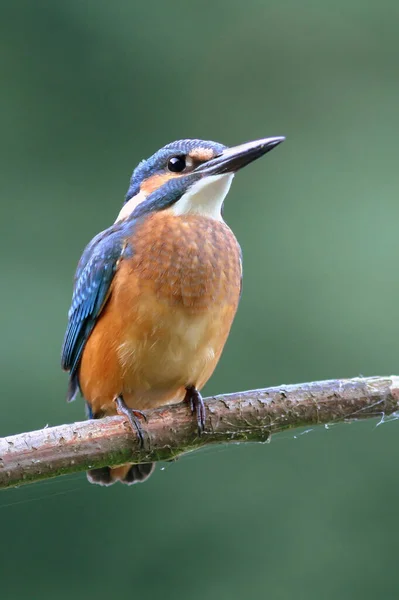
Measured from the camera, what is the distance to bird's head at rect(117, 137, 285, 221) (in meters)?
1.81

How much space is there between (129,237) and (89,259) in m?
0.15

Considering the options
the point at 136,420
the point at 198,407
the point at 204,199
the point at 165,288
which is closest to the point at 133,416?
the point at 136,420

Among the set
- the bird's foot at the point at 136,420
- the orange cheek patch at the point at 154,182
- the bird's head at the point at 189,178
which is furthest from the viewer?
the orange cheek patch at the point at 154,182

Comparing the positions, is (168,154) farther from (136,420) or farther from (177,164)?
(136,420)

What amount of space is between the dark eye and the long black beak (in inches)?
2.2

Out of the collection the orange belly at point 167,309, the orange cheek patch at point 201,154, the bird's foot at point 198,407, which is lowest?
the bird's foot at point 198,407

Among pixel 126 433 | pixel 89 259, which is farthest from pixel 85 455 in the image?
pixel 89 259

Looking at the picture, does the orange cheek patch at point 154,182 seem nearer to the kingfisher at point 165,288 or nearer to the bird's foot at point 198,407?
the kingfisher at point 165,288

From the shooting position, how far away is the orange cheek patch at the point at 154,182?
192 cm

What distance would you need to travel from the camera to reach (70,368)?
6.94 ft

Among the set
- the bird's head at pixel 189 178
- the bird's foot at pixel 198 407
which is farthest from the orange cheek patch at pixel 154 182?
the bird's foot at pixel 198 407

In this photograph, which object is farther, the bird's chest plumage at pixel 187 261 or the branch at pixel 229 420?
the bird's chest plumage at pixel 187 261

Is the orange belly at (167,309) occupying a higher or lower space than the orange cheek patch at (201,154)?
lower

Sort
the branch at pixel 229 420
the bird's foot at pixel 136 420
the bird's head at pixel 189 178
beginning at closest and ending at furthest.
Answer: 1. the branch at pixel 229 420
2. the bird's foot at pixel 136 420
3. the bird's head at pixel 189 178
